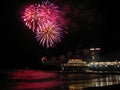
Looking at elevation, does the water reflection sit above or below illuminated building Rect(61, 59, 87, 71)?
below

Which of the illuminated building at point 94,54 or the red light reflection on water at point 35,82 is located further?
the illuminated building at point 94,54

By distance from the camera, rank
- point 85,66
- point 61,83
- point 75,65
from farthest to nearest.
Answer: point 75,65 → point 85,66 → point 61,83

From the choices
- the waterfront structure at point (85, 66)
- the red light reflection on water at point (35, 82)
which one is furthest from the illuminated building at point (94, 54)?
the red light reflection on water at point (35, 82)

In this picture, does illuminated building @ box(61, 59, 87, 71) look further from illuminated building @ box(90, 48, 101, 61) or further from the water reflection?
the water reflection

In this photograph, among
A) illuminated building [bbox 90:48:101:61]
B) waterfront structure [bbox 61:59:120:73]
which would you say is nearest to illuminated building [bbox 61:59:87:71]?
waterfront structure [bbox 61:59:120:73]

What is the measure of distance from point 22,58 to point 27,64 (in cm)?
612

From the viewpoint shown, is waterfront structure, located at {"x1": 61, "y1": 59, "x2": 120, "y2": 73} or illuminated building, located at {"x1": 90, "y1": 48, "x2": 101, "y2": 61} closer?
waterfront structure, located at {"x1": 61, "y1": 59, "x2": 120, "y2": 73}

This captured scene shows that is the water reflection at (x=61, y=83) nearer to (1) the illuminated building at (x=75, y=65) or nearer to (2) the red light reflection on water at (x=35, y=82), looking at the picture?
(2) the red light reflection on water at (x=35, y=82)

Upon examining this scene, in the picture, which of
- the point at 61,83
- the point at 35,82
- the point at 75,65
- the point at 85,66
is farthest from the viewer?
the point at 75,65

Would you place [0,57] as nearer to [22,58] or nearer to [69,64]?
[22,58]

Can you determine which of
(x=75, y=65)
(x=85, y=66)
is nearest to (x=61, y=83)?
(x=85, y=66)

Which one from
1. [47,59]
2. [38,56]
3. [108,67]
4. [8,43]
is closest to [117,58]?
[108,67]

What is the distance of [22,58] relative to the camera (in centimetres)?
16625

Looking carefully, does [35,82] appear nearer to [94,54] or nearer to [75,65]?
[75,65]
